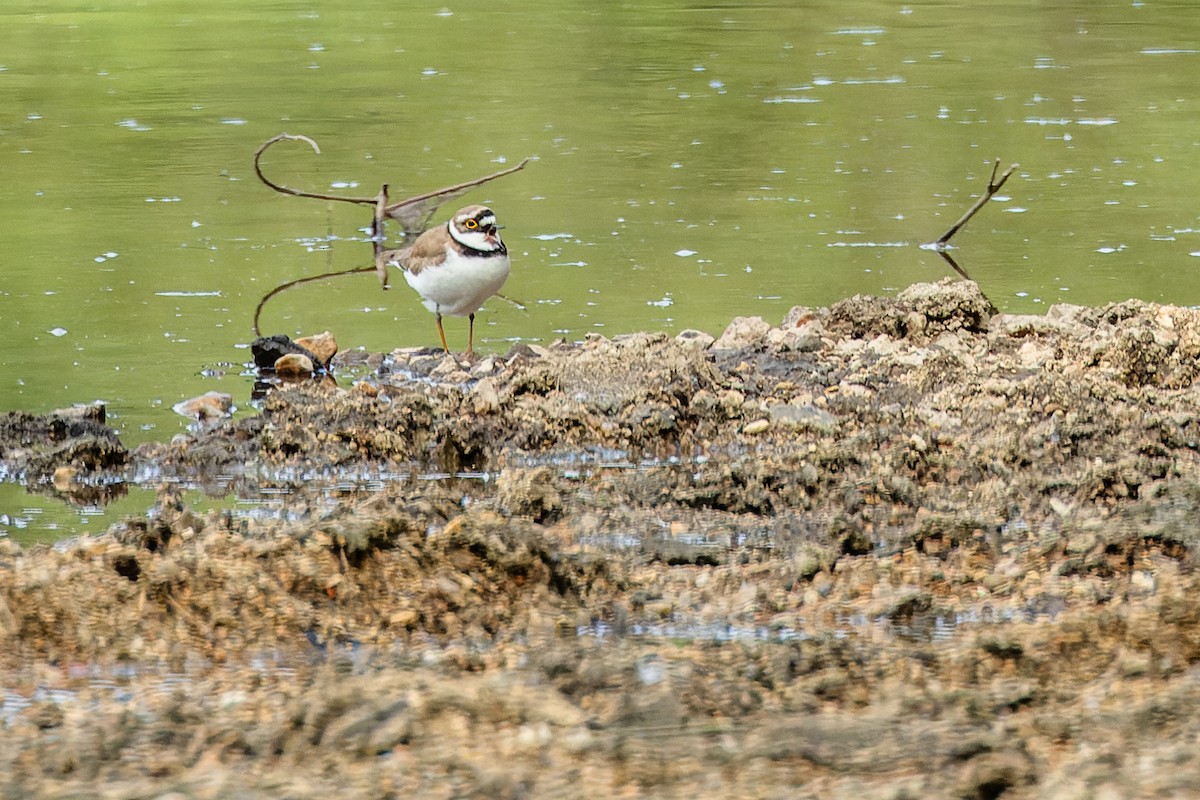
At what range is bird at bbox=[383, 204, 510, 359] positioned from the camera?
26.5 ft

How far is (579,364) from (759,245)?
335 centimetres

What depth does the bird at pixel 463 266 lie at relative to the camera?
8.08 meters

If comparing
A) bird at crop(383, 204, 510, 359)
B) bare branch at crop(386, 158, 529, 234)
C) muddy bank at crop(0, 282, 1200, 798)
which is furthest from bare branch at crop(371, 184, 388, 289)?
muddy bank at crop(0, 282, 1200, 798)

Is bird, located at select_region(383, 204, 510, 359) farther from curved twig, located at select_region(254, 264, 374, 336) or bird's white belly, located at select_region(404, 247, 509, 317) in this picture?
curved twig, located at select_region(254, 264, 374, 336)

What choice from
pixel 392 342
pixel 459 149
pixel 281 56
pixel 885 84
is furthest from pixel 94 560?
pixel 281 56

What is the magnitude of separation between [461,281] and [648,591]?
12.2 feet

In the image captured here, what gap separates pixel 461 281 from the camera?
8078mm

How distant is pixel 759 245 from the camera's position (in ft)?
33.7

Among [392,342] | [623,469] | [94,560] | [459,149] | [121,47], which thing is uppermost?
[94,560]

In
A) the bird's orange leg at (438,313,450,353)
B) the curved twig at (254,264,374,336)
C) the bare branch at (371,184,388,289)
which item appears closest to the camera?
the bird's orange leg at (438,313,450,353)

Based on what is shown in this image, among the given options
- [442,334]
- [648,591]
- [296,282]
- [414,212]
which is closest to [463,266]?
[442,334]

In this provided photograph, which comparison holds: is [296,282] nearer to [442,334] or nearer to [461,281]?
[442,334]

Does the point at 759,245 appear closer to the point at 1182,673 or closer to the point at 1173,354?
the point at 1173,354

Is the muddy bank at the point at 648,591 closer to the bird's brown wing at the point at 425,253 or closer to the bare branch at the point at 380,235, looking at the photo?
the bird's brown wing at the point at 425,253
